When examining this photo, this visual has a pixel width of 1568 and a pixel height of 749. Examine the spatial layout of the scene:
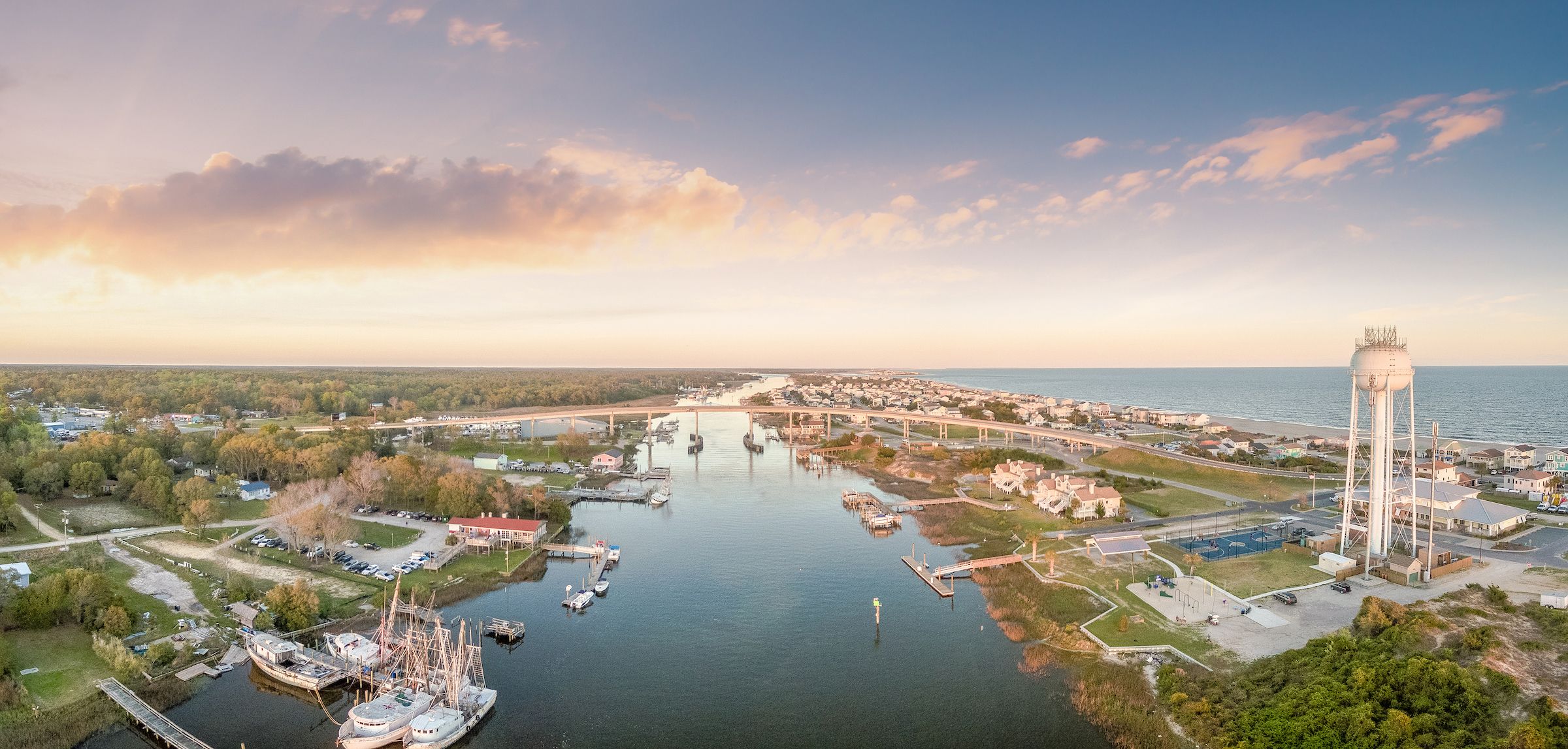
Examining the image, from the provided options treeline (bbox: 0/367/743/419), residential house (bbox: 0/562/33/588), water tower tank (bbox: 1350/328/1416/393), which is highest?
water tower tank (bbox: 1350/328/1416/393)

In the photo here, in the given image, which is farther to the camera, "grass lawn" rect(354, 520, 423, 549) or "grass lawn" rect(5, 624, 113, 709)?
"grass lawn" rect(354, 520, 423, 549)

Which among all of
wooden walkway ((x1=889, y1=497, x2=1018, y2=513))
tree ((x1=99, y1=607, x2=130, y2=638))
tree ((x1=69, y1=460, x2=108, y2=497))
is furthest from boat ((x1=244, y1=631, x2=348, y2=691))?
wooden walkway ((x1=889, y1=497, x2=1018, y2=513))

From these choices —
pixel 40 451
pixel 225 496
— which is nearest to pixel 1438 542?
pixel 225 496

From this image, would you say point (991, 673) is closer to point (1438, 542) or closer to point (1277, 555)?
point (1277, 555)

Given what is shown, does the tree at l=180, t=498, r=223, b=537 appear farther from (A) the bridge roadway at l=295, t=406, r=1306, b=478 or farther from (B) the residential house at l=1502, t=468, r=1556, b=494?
(B) the residential house at l=1502, t=468, r=1556, b=494

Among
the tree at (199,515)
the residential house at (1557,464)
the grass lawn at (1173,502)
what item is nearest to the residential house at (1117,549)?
the grass lawn at (1173,502)

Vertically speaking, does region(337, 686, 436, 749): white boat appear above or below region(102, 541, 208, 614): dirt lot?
below
